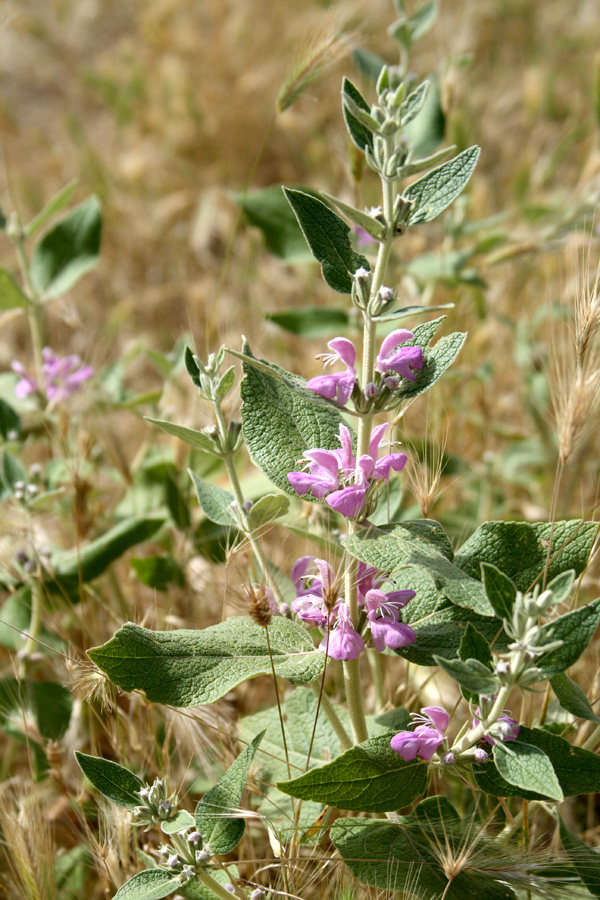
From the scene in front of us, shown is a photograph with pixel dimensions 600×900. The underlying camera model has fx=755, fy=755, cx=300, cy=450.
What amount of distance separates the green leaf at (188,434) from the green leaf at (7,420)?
86cm

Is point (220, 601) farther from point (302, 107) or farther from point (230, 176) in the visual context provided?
point (302, 107)

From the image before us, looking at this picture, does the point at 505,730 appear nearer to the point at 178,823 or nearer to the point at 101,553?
the point at 178,823

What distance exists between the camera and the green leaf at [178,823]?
0.95m

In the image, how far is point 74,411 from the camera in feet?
6.79

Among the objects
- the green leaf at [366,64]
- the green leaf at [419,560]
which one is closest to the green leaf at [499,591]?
the green leaf at [419,560]

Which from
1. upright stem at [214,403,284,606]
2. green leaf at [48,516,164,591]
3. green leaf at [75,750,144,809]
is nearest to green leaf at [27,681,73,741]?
green leaf at [48,516,164,591]

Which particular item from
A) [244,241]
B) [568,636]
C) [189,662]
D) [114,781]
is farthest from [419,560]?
[244,241]

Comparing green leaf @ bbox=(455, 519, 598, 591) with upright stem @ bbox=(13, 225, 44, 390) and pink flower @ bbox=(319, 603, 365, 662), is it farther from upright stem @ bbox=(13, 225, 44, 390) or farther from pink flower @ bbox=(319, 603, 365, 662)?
upright stem @ bbox=(13, 225, 44, 390)

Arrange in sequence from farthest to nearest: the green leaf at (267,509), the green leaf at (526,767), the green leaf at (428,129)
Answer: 1. the green leaf at (428,129)
2. the green leaf at (267,509)
3. the green leaf at (526,767)

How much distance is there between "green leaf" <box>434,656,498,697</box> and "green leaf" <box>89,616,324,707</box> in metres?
0.20

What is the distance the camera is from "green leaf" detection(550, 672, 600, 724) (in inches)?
37.7

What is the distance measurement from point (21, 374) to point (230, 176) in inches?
90.6

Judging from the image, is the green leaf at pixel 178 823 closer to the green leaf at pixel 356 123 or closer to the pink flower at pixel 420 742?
the pink flower at pixel 420 742

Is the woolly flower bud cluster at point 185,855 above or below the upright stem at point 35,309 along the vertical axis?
below
